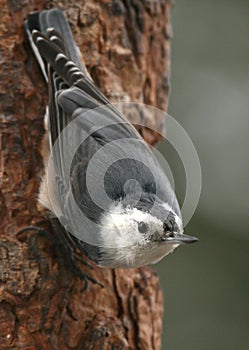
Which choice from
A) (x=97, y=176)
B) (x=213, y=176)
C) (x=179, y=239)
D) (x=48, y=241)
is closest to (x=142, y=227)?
(x=179, y=239)

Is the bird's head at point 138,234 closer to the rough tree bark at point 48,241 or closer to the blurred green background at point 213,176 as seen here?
the rough tree bark at point 48,241

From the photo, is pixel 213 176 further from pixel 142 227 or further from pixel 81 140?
pixel 142 227

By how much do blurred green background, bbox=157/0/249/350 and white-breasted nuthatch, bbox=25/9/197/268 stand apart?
1.43 meters

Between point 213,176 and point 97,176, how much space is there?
8.26 feet

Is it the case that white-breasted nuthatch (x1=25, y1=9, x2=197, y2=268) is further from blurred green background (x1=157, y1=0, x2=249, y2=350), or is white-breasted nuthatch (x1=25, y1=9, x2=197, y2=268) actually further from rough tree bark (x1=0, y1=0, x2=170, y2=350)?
blurred green background (x1=157, y1=0, x2=249, y2=350)

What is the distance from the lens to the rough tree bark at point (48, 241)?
2889 mm

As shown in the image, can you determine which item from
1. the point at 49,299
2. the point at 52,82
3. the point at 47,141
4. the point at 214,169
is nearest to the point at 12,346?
the point at 49,299

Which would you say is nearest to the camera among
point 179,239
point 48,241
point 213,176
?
point 179,239

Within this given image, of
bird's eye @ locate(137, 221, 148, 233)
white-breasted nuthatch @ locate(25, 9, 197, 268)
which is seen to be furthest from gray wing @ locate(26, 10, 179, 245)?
bird's eye @ locate(137, 221, 148, 233)

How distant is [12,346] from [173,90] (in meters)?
3.03

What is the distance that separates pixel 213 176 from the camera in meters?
5.25

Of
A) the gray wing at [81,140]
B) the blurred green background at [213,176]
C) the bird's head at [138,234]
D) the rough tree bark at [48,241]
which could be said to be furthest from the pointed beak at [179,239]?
the blurred green background at [213,176]

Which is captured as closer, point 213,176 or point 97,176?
point 97,176

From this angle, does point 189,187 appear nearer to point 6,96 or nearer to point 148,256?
point 148,256
